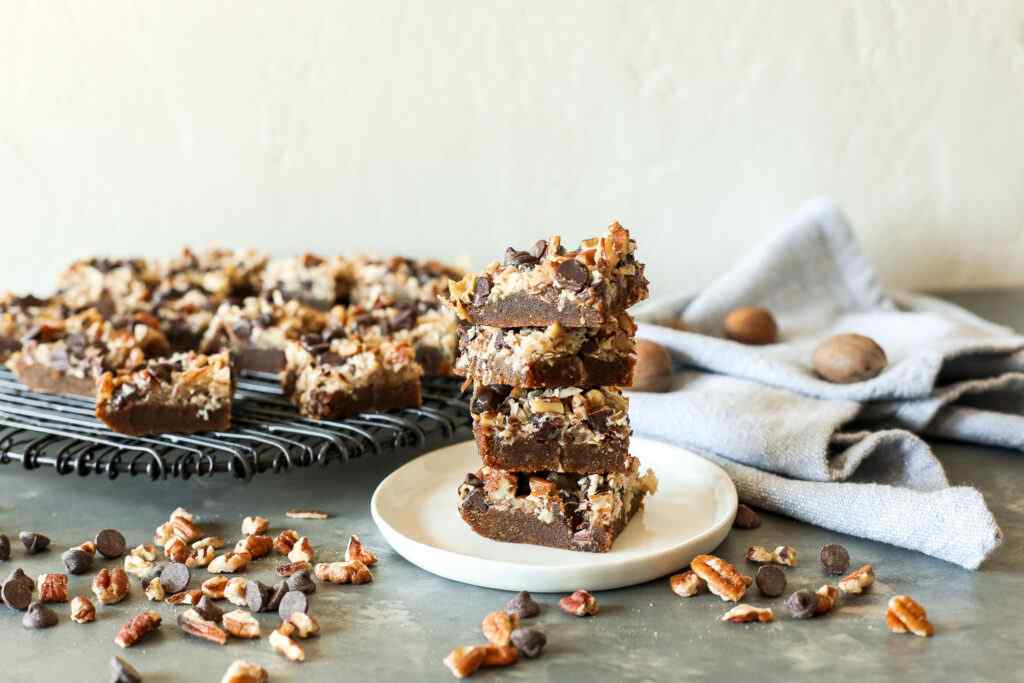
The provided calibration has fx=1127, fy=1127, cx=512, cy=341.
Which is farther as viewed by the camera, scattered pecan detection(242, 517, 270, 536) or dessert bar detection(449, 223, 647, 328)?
scattered pecan detection(242, 517, 270, 536)

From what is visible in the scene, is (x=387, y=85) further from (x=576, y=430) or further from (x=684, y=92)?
(x=576, y=430)

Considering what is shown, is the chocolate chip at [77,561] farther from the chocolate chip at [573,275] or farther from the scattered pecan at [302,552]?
the chocolate chip at [573,275]

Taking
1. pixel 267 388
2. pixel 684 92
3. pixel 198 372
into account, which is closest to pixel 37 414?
pixel 198 372

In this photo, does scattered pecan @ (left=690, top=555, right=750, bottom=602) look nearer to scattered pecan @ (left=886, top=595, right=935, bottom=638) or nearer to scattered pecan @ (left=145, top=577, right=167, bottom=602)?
scattered pecan @ (left=886, top=595, right=935, bottom=638)

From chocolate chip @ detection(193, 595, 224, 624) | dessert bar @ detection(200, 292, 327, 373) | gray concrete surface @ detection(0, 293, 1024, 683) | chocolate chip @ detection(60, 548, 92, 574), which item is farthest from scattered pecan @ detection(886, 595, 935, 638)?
dessert bar @ detection(200, 292, 327, 373)

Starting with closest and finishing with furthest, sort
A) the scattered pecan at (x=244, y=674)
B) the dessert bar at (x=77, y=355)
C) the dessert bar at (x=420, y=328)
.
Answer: the scattered pecan at (x=244, y=674)
the dessert bar at (x=77, y=355)
the dessert bar at (x=420, y=328)

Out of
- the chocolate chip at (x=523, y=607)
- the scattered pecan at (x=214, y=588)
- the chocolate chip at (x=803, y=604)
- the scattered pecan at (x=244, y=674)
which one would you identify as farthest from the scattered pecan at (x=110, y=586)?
A: the chocolate chip at (x=803, y=604)

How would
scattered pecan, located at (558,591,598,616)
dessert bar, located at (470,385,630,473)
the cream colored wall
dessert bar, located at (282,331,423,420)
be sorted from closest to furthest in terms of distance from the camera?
scattered pecan, located at (558,591,598,616) < dessert bar, located at (470,385,630,473) < dessert bar, located at (282,331,423,420) < the cream colored wall
